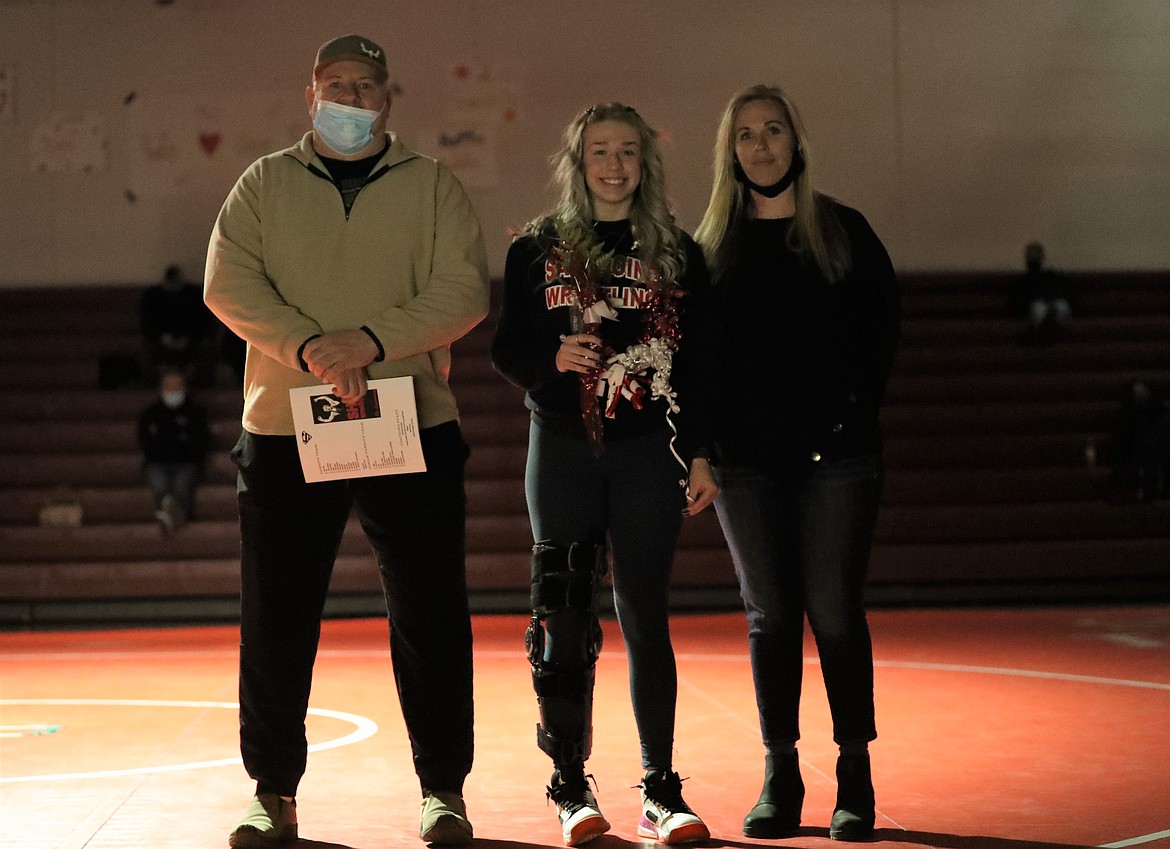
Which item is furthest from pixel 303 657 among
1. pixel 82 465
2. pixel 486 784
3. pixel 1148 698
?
pixel 82 465

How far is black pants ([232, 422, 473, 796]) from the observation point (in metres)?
2.96

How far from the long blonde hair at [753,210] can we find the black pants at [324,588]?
721 mm

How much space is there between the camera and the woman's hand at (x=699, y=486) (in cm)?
295

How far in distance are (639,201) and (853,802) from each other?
131 centimetres

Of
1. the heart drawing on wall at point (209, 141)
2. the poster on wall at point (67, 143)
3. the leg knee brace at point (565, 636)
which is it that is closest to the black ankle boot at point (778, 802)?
the leg knee brace at point (565, 636)

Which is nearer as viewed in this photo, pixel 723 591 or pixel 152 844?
pixel 152 844

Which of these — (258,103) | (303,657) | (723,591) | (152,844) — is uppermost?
(258,103)

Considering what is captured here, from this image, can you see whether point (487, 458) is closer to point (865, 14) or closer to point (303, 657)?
point (865, 14)

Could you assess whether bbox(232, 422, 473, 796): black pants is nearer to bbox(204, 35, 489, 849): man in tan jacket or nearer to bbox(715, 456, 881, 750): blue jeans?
bbox(204, 35, 489, 849): man in tan jacket

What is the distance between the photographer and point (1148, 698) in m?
4.71

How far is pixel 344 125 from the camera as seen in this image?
2.96 metres

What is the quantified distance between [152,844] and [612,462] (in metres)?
1.20

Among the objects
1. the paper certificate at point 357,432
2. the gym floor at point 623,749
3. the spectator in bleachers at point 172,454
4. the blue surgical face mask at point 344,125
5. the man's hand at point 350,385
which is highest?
the blue surgical face mask at point 344,125

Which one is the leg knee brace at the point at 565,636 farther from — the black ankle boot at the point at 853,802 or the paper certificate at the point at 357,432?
the black ankle boot at the point at 853,802
